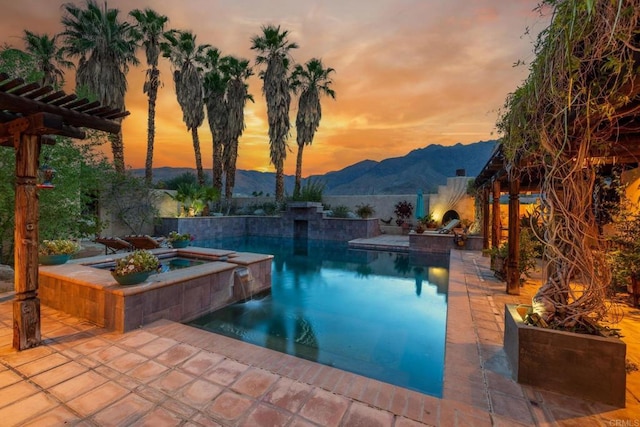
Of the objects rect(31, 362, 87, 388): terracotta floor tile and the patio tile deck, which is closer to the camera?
the patio tile deck

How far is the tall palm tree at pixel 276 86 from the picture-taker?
730 inches

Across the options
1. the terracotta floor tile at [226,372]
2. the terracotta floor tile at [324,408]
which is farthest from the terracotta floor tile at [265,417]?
the terracotta floor tile at [226,372]

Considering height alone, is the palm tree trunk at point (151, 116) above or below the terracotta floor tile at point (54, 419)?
above

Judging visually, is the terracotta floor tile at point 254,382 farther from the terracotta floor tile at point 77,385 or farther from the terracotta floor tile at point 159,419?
the terracotta floor tile at point 77,385

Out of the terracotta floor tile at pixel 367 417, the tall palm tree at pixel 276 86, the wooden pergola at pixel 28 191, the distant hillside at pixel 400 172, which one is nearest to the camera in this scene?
the terracotta floor tile at pixel 367 417

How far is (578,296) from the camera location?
2670mm

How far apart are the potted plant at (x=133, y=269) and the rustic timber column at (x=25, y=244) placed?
3.17ft

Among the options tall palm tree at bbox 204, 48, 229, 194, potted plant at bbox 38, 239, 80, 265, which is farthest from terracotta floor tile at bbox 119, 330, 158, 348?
tall palm tree at bbox 204, 48, 229, 194

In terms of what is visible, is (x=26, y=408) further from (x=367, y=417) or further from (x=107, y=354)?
(x=367, y=417)

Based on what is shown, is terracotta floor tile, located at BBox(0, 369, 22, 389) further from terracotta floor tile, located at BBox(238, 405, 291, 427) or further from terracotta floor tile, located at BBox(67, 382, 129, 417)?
terracotta floor tile, located at BBox(238, 405, 291, 427)

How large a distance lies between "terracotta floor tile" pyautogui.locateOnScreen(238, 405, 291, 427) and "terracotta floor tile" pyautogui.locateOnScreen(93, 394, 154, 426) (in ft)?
2.77

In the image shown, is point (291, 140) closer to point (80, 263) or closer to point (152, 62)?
point (152, 62)

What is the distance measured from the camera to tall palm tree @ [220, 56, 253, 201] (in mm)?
19984

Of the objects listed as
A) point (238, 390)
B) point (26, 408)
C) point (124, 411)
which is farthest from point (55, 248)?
point (238, 390)
